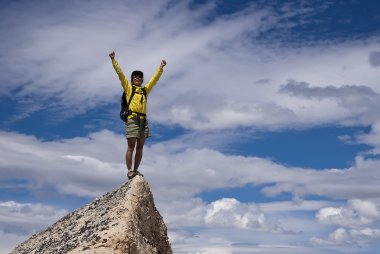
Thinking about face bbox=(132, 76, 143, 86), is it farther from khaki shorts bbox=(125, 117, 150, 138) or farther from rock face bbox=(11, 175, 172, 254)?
rock face bbox=(11, 175, 172, 254)

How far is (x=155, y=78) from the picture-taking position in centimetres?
1382

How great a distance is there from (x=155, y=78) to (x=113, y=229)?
612 centimetres

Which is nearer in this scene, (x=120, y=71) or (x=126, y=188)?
(x=126, y=188)

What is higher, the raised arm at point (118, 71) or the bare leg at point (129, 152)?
the raised arm at point (118, 71)

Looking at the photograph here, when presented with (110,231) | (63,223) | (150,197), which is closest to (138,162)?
(150,197)

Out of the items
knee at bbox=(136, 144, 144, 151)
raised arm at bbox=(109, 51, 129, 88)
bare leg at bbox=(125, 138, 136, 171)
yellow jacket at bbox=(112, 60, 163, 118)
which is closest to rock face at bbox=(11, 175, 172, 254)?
bare leg at bbox=(125, 138, 136, 171)

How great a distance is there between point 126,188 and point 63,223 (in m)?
1.61

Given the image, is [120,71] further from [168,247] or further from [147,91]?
[168,247]

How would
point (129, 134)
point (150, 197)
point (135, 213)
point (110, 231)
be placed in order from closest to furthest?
1. point (110, 231)
2. point (135, 213)
3. point (150, 197)
4. point (129, 134)

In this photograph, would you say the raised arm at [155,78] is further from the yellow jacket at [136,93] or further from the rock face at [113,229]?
the rock face at [113,229]

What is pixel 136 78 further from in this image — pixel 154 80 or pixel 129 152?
pixel 129 152

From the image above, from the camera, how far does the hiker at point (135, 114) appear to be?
12.7 m

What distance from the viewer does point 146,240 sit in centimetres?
969

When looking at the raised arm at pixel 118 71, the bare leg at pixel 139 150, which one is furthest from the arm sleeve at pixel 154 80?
the bare leg at pixel 139 150
